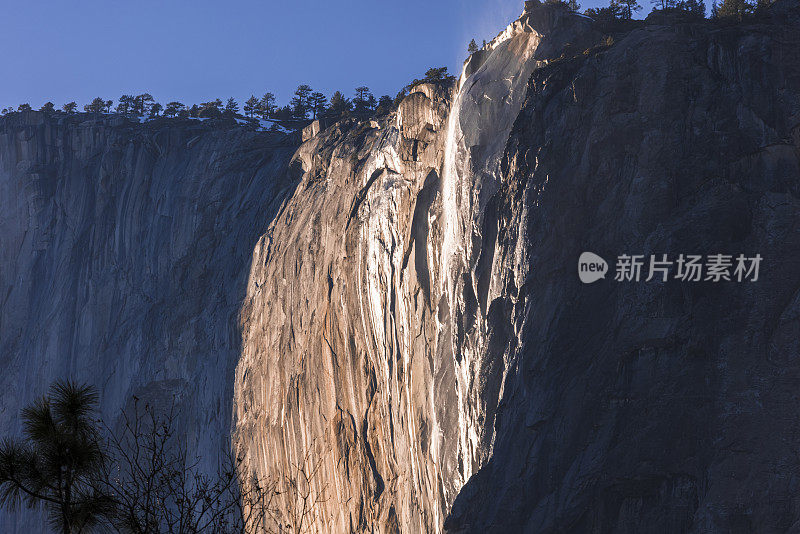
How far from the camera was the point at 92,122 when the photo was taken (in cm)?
7038

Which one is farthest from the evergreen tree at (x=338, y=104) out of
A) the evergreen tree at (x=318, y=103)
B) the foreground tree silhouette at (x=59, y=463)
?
the foreground tree silhouette at (x=59, y=463)

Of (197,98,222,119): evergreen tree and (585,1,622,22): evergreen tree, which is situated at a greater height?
(197,98,222,119): evergreen tree

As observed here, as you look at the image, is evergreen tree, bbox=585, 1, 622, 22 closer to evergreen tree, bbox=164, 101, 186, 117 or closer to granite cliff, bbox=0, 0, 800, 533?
granite cliff, bbox=0, 0, 800, 533

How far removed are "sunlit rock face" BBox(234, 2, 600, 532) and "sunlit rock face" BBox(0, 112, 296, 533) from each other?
5.08 m

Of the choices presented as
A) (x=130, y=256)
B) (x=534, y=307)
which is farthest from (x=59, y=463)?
(x=130, y=256)

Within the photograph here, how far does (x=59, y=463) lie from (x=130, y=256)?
→ 5557 cm

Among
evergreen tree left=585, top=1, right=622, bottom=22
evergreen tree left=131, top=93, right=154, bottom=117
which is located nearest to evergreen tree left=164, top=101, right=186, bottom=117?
evergreen tree left=131, top=93, right=154, bottom=117

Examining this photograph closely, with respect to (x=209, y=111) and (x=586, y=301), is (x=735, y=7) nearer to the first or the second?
(x=586, y=301)

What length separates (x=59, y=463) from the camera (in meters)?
11.2

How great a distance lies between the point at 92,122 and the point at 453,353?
152 ft

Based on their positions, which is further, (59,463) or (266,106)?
(266,106)

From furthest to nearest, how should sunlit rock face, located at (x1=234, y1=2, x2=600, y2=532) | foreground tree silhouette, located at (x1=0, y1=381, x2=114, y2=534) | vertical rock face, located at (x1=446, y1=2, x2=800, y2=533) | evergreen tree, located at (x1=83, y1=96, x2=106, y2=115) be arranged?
1. evergreen tree, located at (x1=83, y1=96, x2=106, y2=115)
2. sunlit rock face, located at (x1=234, y1=2, x2=600, y2=532)
3. vertical rock face, located at (x1=446, y1=2, x2=800, y2=533)
4. foreground tree silhouette, located at (x1=0, y1=381, x2=114, y2=534)

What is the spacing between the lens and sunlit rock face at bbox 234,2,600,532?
34.8 m

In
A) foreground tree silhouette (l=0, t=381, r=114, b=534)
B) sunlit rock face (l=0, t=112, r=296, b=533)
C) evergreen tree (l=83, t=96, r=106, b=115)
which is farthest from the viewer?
evergreen tree (l=83, t=96, r=106, b=115)
